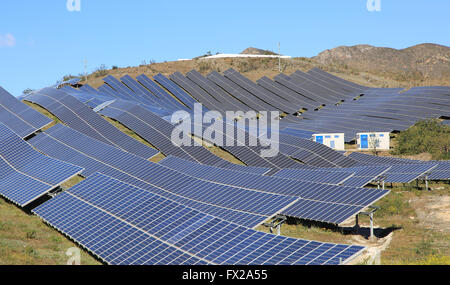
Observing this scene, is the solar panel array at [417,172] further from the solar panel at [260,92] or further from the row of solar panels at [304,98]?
the solar panel at [260,92]

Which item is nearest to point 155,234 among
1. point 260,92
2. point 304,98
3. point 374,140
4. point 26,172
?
point 26,172

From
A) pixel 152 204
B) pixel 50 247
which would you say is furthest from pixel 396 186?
pixel 50 247

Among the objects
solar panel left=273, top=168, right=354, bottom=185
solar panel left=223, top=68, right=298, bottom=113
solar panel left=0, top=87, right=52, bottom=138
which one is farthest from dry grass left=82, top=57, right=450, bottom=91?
solar panel left=273, top=168, right=354, bottom=185

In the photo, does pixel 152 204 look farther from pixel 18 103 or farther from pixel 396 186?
pixel 18 103

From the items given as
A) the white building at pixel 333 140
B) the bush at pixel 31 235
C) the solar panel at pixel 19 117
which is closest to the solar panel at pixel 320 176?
the bush at pixel 31 235

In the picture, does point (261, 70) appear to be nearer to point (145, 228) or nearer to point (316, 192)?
point (316, 192)
